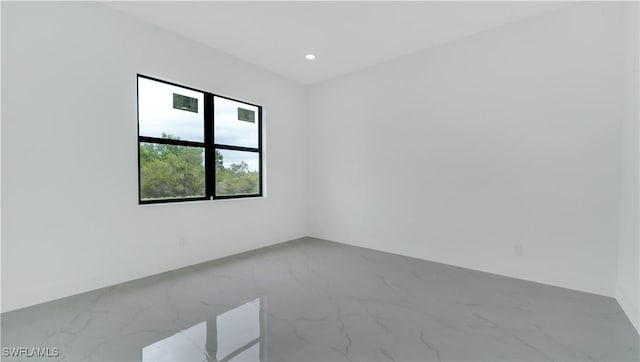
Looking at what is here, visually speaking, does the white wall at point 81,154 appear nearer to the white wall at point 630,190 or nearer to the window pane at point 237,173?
the window pane at point 237,173

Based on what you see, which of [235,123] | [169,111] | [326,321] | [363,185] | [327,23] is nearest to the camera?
[326,321]

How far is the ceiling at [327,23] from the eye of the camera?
2.86m

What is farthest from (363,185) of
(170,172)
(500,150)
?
(170,172)

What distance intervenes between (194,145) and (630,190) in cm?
457

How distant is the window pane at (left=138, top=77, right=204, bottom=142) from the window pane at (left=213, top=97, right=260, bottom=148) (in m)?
0.24

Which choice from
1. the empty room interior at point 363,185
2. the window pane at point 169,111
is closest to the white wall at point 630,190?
the empty room interior at point 363,185

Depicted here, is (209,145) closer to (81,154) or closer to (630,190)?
(81,154)

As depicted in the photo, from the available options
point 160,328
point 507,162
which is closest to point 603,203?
point 507,162

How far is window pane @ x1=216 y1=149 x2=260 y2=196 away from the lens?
157 inches

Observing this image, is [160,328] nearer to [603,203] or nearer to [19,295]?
[19,295]

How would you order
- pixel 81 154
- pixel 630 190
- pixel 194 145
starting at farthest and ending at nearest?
pixel 194 145 → pixel 81 154 → pixel 630 190

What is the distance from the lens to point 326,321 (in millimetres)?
2188

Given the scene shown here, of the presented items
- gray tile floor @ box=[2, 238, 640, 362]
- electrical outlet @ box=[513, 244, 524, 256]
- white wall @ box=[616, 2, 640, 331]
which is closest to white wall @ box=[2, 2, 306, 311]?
gray tile floor @ box=[2, 238, 640, 362]

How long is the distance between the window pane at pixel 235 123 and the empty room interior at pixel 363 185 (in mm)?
37
